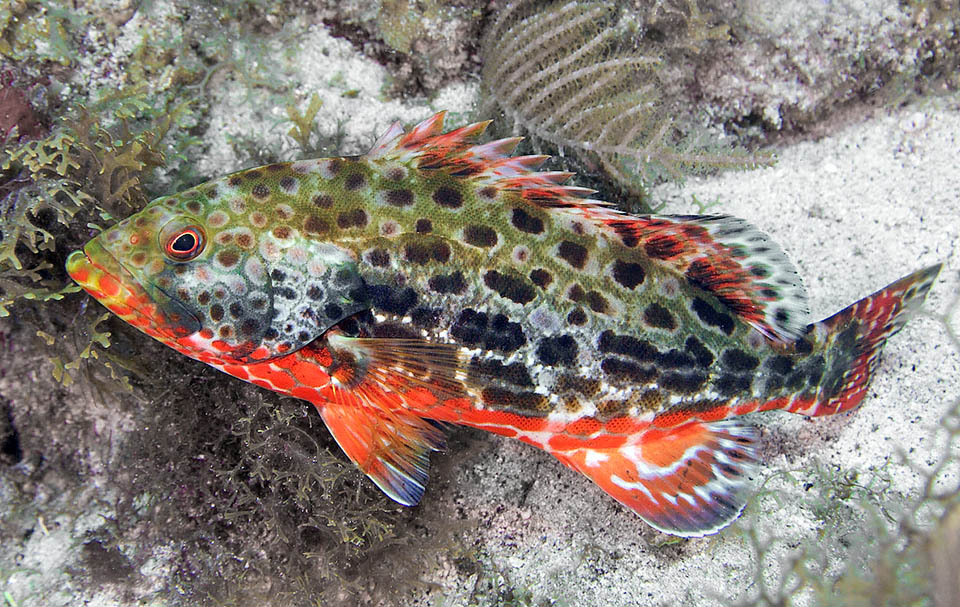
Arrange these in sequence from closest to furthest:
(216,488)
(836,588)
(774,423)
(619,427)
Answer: (836,588) → (619,427) → (216,488) → (774,423)

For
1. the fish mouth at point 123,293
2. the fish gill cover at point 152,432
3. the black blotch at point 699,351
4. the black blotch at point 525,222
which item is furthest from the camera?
the fish gill cover at point 152,432

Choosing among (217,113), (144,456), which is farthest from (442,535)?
(217,113)

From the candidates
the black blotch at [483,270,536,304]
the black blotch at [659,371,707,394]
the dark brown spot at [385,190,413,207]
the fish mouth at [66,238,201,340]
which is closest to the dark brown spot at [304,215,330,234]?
the dark brown spot at [385,190,413,207]

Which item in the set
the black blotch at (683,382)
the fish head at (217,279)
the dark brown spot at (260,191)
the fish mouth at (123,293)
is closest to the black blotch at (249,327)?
the fish head at (217,279)

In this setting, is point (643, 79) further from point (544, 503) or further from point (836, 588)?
point (836, 588)

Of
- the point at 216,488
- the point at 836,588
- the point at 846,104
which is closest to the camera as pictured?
the point at 836,588

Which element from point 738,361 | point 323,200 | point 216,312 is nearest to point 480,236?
point 323,200

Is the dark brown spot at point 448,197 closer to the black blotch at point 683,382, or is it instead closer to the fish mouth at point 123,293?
the fish mouth at point 123,293
